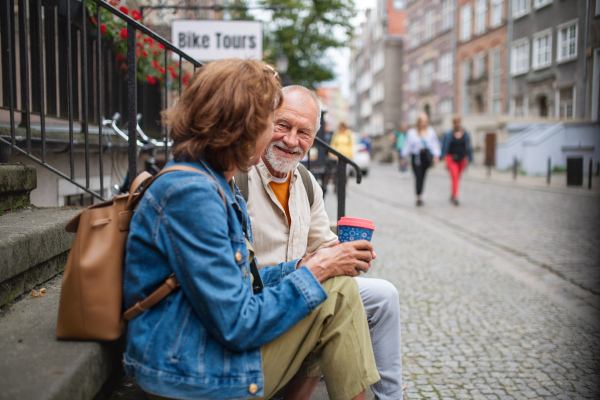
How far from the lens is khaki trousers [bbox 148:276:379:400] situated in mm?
1598

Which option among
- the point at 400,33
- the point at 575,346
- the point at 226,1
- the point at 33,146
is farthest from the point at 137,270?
the point at 400,33

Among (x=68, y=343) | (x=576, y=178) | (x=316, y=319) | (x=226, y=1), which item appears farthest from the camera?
(x=226, y=1)

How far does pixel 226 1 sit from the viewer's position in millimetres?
16125

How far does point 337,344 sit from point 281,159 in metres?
0.94

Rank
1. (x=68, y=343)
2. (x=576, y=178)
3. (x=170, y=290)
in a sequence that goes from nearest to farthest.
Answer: (x=170, y=290) → (x=68, y=343) → (x=576, y=178)

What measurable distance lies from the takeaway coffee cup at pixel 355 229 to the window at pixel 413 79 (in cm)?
4232

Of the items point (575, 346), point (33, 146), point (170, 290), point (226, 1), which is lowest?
point (575, 346)

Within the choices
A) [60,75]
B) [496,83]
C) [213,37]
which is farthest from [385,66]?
[60,75]

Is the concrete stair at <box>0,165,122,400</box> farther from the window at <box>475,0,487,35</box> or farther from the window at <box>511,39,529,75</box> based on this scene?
the window at <box>475,0,487,35</box>

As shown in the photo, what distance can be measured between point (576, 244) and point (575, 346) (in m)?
3.45

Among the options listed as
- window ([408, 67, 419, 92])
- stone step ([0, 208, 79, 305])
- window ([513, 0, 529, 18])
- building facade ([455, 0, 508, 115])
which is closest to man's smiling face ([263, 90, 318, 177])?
stone step ([0, 208, 79, 305])

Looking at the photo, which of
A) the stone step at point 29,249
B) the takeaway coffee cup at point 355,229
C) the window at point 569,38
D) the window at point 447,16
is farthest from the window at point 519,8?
the stone step at point 29,249

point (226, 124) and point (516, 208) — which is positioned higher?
point (226, 124)

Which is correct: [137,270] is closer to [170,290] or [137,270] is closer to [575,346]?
[170,290]
